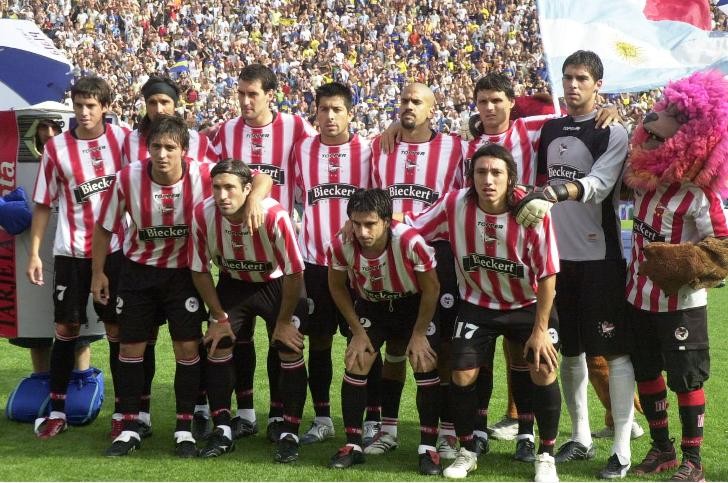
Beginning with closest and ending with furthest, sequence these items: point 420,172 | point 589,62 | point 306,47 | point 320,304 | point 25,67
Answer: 1. point 589,62
2. point 420,172
3. point 320,304
4. point 25,67
5. point 306,47

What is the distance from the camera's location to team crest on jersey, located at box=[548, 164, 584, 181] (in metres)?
5.06

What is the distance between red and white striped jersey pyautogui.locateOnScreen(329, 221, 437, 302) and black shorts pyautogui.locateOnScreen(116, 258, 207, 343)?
82cm

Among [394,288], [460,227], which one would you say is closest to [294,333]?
[394,288]

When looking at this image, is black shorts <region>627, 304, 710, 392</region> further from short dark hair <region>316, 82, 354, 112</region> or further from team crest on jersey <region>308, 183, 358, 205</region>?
short dark hair <region>316, 82, 354, 112</region>

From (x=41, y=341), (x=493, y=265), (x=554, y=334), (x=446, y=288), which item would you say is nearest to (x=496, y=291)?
(x=493, y=265)

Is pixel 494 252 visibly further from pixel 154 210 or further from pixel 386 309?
pixel 154 210

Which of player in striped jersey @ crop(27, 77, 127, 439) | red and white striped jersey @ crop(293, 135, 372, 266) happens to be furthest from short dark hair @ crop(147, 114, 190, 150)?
red and white striped jersey @ crop(293, 135, 372, 266)

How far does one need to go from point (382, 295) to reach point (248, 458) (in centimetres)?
111

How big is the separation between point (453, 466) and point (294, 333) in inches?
42.5

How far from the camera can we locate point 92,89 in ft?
Result: 17.9

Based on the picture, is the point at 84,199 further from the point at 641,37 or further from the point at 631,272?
the point at 641,37

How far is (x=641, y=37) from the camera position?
8.25 m

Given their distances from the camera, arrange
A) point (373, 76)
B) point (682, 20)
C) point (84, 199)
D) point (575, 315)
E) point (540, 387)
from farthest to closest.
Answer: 1. point (373, 76)
2. point (682, 20)
3. point (84, 199)
4. point (575, 315)
5. point (540, 387)

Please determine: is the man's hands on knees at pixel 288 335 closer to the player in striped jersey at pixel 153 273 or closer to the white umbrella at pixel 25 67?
the player in striped jersey at pixel 153 273
